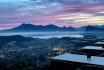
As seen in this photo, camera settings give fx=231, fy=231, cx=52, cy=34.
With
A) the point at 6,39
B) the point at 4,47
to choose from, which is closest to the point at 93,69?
the point at 4,47

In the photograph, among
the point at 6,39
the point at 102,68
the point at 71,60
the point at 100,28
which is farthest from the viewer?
the point at 100,28

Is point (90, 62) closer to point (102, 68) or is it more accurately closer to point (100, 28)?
point (102, 68)

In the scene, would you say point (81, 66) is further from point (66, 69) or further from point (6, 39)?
point (6, 39)

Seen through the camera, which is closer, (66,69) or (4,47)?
(66,69)

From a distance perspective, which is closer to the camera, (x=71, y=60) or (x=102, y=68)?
(x=102, y=68)

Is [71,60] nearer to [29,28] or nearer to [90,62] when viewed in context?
[90,62]

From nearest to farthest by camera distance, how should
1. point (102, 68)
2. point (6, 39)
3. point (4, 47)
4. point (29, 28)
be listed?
point (102, 68)
point (4, 47)
point (6, 39)
point (29, 28)

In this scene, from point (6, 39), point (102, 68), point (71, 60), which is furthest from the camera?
point (6, 39)

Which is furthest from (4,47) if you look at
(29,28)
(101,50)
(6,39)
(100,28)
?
(29,28)

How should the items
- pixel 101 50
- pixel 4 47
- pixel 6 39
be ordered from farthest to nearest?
pixel 6 39, pixel 4 47, pixel 101 50
